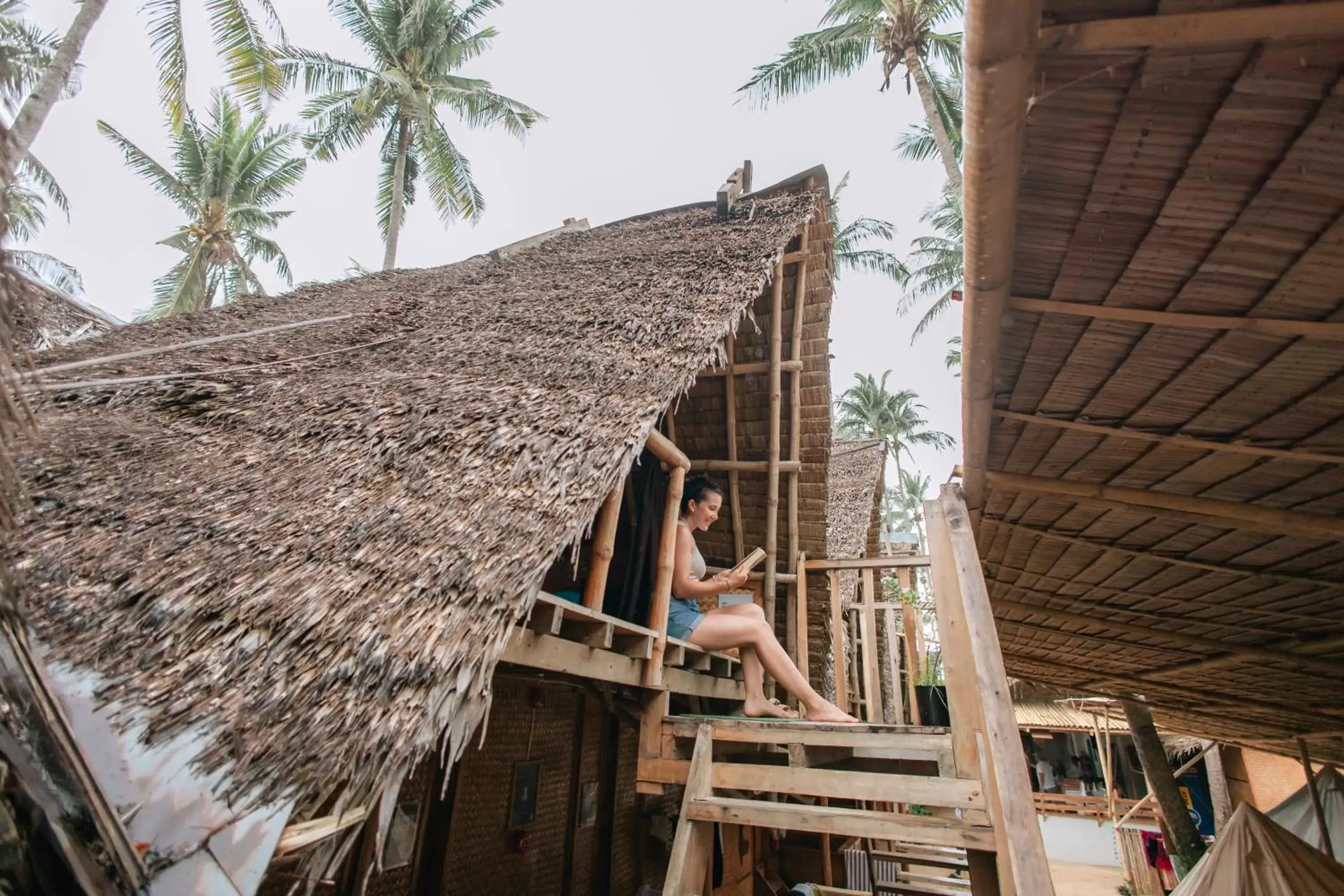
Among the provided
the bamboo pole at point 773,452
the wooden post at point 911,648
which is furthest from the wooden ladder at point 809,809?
the wooden post at point 911,648

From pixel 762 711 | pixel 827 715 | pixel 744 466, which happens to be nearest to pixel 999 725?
pixel 827 715

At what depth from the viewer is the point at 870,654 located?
458 centimetres

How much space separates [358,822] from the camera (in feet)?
4.62

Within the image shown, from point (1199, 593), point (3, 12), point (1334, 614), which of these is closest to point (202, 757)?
point (1199, 593)

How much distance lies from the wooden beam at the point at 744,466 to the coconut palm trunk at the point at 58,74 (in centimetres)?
876

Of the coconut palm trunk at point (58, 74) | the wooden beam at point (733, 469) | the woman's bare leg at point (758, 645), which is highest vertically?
the coconut palm trunk at point (58, 74)

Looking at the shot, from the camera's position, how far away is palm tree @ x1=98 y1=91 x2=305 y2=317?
46.9 ft

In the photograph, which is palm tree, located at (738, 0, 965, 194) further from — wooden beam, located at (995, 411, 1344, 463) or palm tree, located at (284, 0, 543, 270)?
wooden beam, located at (995, 411, 1344, 463)

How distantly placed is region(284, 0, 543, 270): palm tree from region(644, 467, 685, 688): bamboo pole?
456 inches

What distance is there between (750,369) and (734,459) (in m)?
0.73

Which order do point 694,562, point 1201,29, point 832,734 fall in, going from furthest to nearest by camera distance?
point 694,562, point 832,734, point 1201,29

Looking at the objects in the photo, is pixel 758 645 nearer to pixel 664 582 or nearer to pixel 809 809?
pixel 664 582

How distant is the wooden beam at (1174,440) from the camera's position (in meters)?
2.09

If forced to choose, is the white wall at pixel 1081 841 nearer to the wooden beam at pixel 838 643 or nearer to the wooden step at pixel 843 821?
the wooden beam at pixel 838 643
